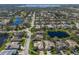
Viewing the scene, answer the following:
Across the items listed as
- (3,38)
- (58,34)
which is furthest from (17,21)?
(58,34)

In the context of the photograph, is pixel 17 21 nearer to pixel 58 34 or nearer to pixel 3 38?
pixel 3 38

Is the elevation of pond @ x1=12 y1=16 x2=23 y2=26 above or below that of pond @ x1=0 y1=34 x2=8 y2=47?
above

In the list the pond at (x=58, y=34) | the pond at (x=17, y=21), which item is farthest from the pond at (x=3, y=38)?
the pond at (x=58, y=34)

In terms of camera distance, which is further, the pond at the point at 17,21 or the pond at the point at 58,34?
the pond at the point at 17,21

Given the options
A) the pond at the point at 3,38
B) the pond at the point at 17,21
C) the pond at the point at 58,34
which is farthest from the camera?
the pond at the point at 17,21

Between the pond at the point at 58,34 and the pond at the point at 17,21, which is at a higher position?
the pond at the point at 17,21

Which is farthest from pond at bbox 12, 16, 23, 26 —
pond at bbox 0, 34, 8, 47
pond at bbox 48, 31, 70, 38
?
pond at bbox 48, 31, 70, 38

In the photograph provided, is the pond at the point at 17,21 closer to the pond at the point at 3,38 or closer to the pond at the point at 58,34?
the pond at the point at 3,38

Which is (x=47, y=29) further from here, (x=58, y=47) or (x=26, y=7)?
(x=26, y=7)

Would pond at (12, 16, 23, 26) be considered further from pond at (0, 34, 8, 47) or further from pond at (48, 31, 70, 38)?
pond at (48, 31, 70, 38)

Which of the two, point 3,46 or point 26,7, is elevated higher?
point 26,7
